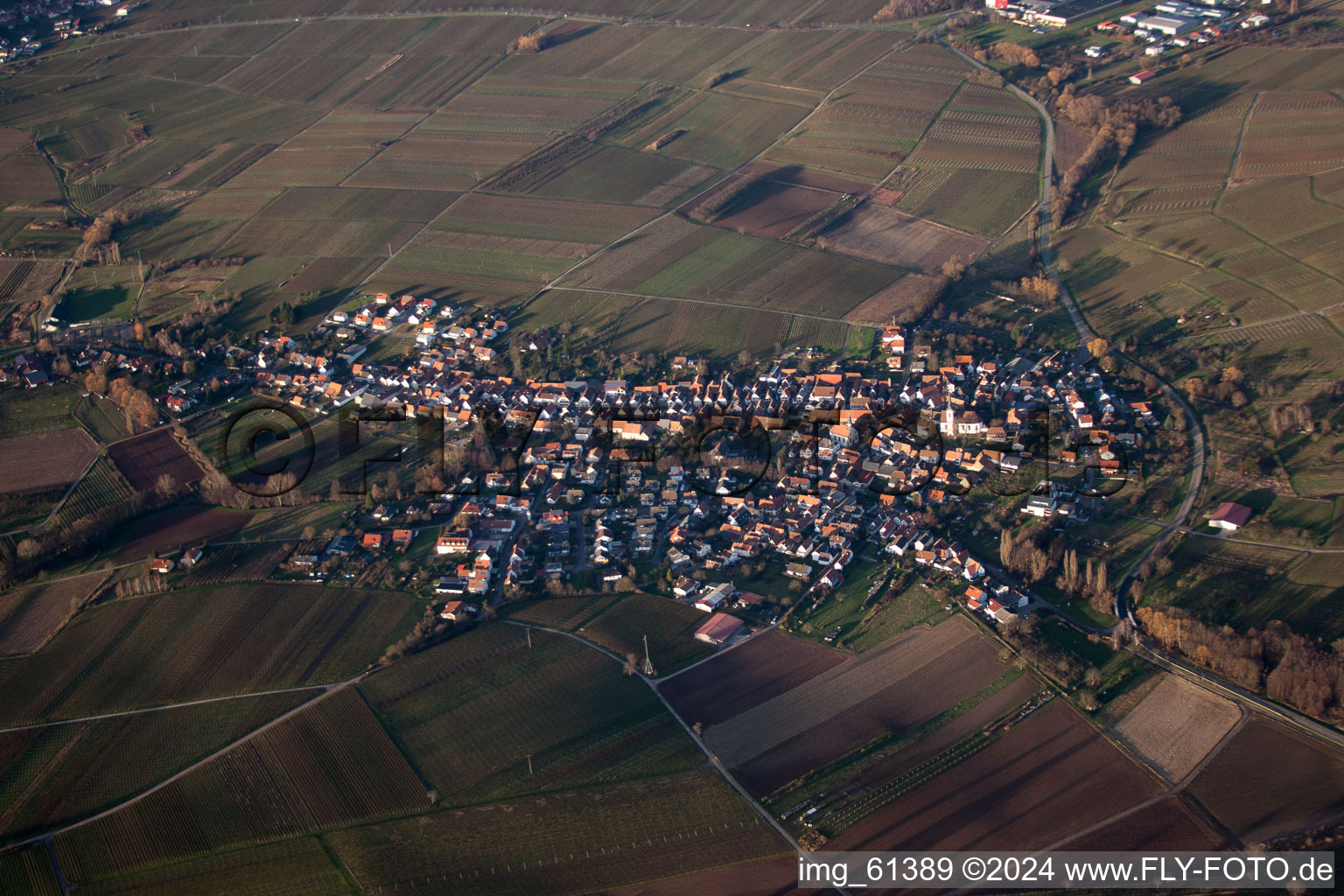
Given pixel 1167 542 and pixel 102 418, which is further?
pixel 102 418

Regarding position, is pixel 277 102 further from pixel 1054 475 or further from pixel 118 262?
pixel 1054 475

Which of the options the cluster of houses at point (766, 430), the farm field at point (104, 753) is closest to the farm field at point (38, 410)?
the cluster of houses at point (766, 430)

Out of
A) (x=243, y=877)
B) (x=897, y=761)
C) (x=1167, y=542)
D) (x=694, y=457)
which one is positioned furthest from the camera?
(x=694, y=457)

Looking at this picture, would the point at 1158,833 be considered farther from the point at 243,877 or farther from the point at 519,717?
the point at 243,877

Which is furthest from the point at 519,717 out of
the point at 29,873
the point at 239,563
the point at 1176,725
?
the point at 1176,725

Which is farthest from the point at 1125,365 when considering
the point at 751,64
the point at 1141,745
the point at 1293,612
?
the point at 751,64
